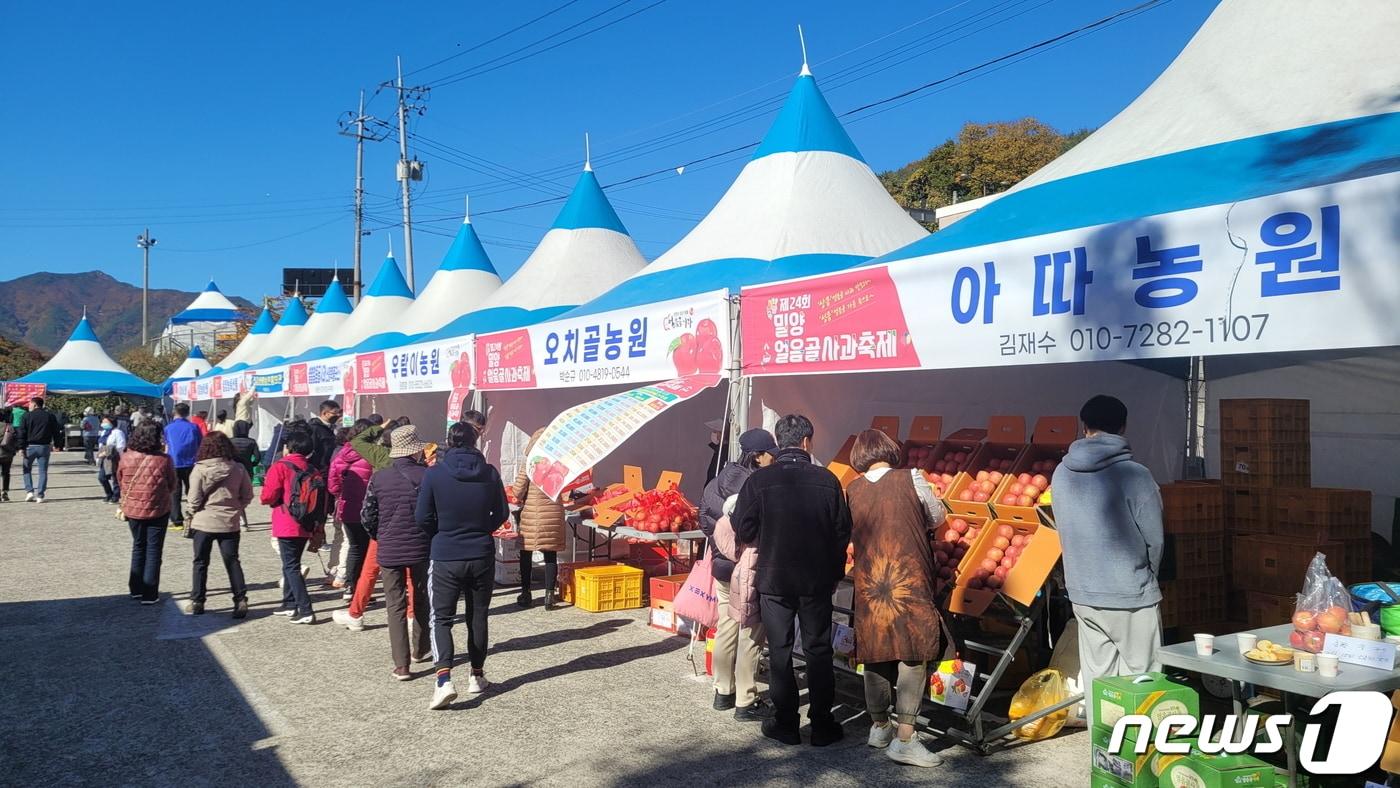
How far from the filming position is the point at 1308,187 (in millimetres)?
3541

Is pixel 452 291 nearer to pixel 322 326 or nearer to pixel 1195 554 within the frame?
pixel 322 326

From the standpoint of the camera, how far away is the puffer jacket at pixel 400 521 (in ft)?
19.1

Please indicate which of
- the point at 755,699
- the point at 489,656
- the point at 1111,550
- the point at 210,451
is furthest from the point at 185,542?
the point at 1111,550

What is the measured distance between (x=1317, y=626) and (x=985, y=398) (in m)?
3.87

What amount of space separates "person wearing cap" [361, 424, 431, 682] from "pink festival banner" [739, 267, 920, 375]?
236 cm

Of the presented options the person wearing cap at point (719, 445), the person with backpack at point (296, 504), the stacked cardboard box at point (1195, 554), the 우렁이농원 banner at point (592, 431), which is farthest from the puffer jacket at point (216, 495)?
the stacked cardboard box at point (1195, 554)

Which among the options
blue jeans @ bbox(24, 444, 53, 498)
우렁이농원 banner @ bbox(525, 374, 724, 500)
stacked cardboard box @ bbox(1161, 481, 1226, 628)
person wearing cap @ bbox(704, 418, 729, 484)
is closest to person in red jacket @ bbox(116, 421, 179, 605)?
우렁이농원 banner @ bbox(525, 374, 724, 500)

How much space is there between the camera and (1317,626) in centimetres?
358

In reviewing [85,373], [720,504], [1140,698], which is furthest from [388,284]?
[1140,698]

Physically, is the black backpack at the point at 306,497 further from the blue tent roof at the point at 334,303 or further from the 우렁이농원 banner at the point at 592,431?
the blue tent roof at the point at 334,303

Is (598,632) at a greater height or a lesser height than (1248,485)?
lesser

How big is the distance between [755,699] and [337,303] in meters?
22.0

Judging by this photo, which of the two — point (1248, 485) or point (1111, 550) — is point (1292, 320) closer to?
point (1111, 550)

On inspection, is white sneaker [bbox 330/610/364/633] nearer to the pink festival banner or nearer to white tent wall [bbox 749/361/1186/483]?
white tent wall [bbox 749/361/1186/483]
